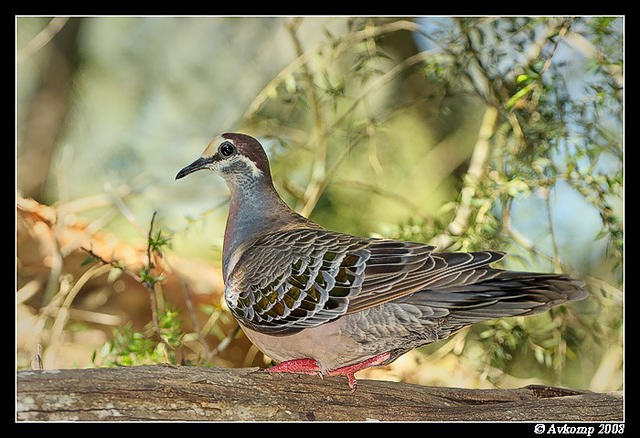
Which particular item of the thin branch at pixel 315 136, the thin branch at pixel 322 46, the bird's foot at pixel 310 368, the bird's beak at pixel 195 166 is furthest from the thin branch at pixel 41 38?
the bird's foot at pixel 310 368

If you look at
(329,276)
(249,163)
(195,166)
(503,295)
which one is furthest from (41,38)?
(503,295)

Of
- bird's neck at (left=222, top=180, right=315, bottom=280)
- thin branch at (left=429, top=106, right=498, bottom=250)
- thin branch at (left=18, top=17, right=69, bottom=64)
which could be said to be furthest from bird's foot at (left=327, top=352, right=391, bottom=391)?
thin branch at (left=18, top=17, right=69, bottom=64)

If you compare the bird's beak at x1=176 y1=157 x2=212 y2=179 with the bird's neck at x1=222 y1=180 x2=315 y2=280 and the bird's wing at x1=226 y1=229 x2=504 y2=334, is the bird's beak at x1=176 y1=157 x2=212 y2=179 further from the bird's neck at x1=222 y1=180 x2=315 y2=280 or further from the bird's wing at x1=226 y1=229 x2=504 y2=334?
the bird's wing at x1=226 y1=229 x2=504 y2=334

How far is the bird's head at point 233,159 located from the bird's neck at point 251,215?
38mm

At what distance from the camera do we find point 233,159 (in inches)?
97.9

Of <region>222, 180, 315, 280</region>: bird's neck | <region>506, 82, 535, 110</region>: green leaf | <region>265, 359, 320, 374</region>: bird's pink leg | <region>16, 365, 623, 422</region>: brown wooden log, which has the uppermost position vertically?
<region>506, 82, 535, 110</region>: green leaf

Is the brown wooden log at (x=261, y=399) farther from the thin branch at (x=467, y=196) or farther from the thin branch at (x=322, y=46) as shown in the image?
the thin branch at (x=322, y=46)

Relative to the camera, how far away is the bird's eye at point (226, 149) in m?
2.47

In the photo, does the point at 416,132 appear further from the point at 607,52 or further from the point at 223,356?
the point at 223,356

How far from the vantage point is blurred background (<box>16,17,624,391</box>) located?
304 centimetres
